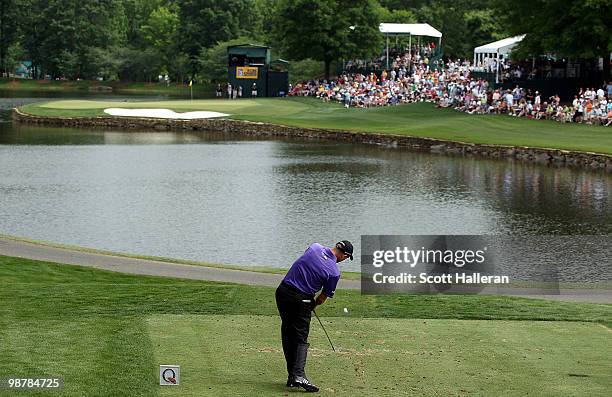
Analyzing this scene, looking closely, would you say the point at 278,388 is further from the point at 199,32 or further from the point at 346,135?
the point at 199,32

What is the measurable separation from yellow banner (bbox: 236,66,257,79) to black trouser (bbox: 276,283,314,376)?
93.3m

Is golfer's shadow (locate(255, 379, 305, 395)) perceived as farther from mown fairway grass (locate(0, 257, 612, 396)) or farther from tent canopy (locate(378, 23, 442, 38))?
tent canopy (locate(378, 23, 442, 38))

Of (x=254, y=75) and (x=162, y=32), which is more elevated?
(x=162, y=32)

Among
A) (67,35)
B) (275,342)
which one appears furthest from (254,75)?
(275,342)

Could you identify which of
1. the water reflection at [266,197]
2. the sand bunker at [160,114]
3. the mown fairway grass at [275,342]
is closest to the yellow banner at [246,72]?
the sand bunker at [160,114]

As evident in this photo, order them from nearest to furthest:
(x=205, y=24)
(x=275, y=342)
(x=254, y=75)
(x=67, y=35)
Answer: (x=275, y=342)
(x=254, y=75)
(x=205, y=24)
(x=67, y=35)

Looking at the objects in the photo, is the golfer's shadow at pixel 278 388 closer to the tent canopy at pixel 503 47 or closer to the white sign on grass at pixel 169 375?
the white sign on grass at pixel 169 375

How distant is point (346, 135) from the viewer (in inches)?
2869

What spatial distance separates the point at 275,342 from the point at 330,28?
94887mm

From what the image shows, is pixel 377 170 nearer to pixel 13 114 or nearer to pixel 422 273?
pixel 422 273

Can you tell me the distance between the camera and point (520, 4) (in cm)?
7969

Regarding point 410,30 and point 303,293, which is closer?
point 303,293

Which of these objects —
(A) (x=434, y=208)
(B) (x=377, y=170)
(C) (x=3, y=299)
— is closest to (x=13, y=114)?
(B) (x=377, y=170)

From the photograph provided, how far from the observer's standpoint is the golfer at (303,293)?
14.4 meters
